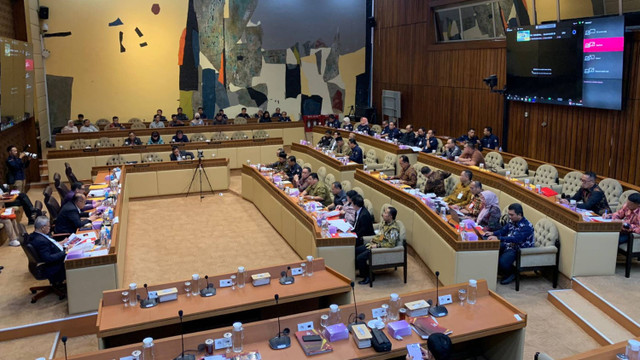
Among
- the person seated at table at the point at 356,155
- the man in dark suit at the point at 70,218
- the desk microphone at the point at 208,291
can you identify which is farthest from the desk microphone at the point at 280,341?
the person seated at table at the point at 356,155

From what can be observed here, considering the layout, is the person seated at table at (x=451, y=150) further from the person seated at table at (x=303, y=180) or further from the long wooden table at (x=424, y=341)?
the long wooden table at (x=424, y=341)

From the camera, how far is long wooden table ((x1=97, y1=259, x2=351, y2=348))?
4.93 m

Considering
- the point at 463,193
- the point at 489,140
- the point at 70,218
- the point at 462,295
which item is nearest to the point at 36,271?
the point at 70,218

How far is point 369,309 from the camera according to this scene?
4.93 meters

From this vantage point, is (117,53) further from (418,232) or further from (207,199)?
(418,232)

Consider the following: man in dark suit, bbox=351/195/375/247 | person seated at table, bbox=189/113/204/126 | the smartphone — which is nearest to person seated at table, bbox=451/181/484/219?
man in dark suit, bbox=351/195/375/247

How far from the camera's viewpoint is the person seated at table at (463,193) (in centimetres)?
908

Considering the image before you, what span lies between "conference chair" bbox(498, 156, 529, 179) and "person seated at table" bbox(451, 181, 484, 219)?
2.49m

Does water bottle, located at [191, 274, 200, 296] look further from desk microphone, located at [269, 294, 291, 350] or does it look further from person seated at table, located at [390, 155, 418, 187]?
person seated at table, located at [390, 155, 418, 187]

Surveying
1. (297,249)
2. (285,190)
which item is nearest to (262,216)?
(285,190)

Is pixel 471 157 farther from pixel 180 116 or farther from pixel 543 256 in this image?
pixel 180 116

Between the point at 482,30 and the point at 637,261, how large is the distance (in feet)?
27.0

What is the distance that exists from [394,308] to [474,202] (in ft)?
13.6

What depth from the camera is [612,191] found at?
8758mm
